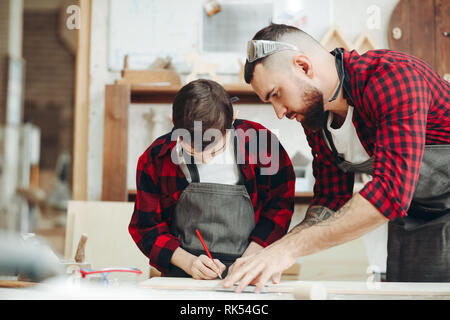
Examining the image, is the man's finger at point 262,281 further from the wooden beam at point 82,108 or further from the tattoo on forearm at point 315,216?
the wooden beam at point 82,108

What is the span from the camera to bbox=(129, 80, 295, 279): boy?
4.34 feet

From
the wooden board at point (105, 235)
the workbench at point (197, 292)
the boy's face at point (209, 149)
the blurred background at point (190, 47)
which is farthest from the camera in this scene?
the blurred background at point (190, 47)

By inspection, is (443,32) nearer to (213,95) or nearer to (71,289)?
(213,95)

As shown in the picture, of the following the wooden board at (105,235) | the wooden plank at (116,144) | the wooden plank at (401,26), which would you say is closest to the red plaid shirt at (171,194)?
the wooden board at (105,235)

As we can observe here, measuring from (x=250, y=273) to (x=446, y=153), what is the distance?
645 millimetres

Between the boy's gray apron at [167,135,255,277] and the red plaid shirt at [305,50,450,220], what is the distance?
399 millimetres

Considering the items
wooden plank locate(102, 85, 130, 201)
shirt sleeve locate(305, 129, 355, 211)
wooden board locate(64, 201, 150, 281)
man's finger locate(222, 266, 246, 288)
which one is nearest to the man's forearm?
man's finger locate(222, 266, 246, 288)

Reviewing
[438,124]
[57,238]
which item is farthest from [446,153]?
[57,238]

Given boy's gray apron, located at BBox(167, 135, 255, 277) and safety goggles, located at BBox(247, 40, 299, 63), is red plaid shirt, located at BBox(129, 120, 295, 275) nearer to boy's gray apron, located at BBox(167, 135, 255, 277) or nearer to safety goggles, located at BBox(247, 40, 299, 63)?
boy's gray apron, located at BBox(167, 135, 255, 277)

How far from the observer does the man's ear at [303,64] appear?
1.17 metres

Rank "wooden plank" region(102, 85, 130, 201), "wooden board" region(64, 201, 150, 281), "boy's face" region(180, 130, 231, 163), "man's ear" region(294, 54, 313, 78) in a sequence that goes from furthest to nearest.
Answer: "wooden plank" region(102, 85, 130, 201), "wooden board" region(64, 201, 150, 281), "boy's face" region(180, 130, 231, 163), "man's ear" region(294, 54, 313, 78)

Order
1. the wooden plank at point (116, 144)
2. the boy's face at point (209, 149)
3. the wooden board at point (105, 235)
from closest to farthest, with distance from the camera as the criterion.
Result: the boy's face at point (209, 149)
the wooden board at point (105, 235)
the wooden plank at point (116, 144)

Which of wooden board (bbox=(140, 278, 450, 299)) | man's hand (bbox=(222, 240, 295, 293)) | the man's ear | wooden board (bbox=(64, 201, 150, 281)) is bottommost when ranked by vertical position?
wooden board (bbox=(64, 201, 150, 281))

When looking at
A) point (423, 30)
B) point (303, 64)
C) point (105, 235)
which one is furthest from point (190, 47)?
point (303, 64)
